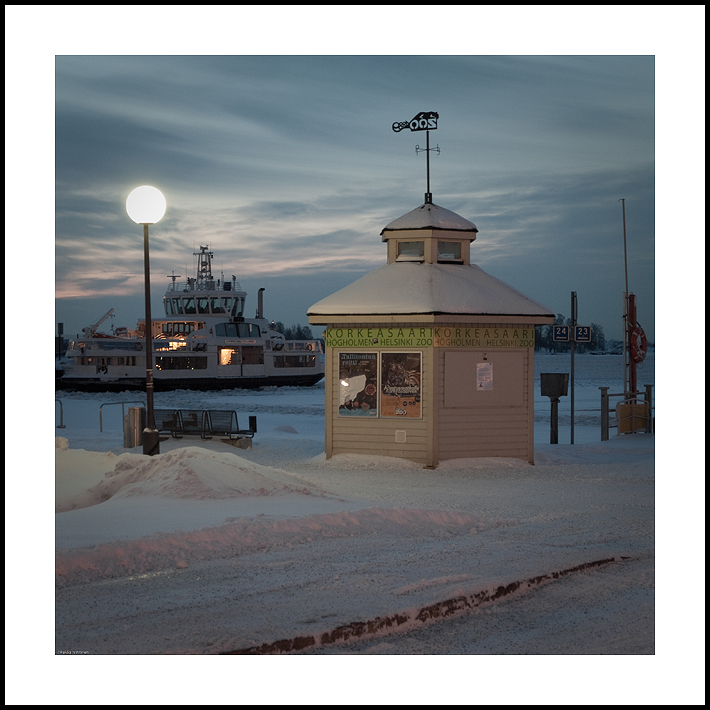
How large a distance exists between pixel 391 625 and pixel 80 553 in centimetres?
287

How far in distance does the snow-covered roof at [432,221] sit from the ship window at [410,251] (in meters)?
0.37

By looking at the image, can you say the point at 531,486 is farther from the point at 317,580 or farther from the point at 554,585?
the point at 317,580

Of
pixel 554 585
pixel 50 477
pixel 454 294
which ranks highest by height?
pixel 454 294

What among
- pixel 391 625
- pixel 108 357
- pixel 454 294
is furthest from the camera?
pixel 108 357

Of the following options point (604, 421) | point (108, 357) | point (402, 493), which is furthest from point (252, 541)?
point (108, 357)

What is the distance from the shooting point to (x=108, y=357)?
49.6 meters

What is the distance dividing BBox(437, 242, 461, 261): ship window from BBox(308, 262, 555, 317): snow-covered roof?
0.34 meters

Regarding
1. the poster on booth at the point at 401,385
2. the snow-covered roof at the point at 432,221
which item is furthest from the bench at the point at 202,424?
the snow-covered roof at the point at 432,221

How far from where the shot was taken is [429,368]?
1341cm

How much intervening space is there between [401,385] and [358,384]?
2.65 ft

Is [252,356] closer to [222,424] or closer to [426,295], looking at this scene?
[222,424]

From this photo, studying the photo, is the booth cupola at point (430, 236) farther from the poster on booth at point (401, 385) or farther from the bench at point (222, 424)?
the bench at point (222, 424)

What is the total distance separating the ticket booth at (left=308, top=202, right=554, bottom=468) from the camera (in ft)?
44.3

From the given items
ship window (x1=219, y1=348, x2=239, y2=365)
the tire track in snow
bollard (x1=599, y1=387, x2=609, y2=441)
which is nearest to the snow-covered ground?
the tire track in snow
